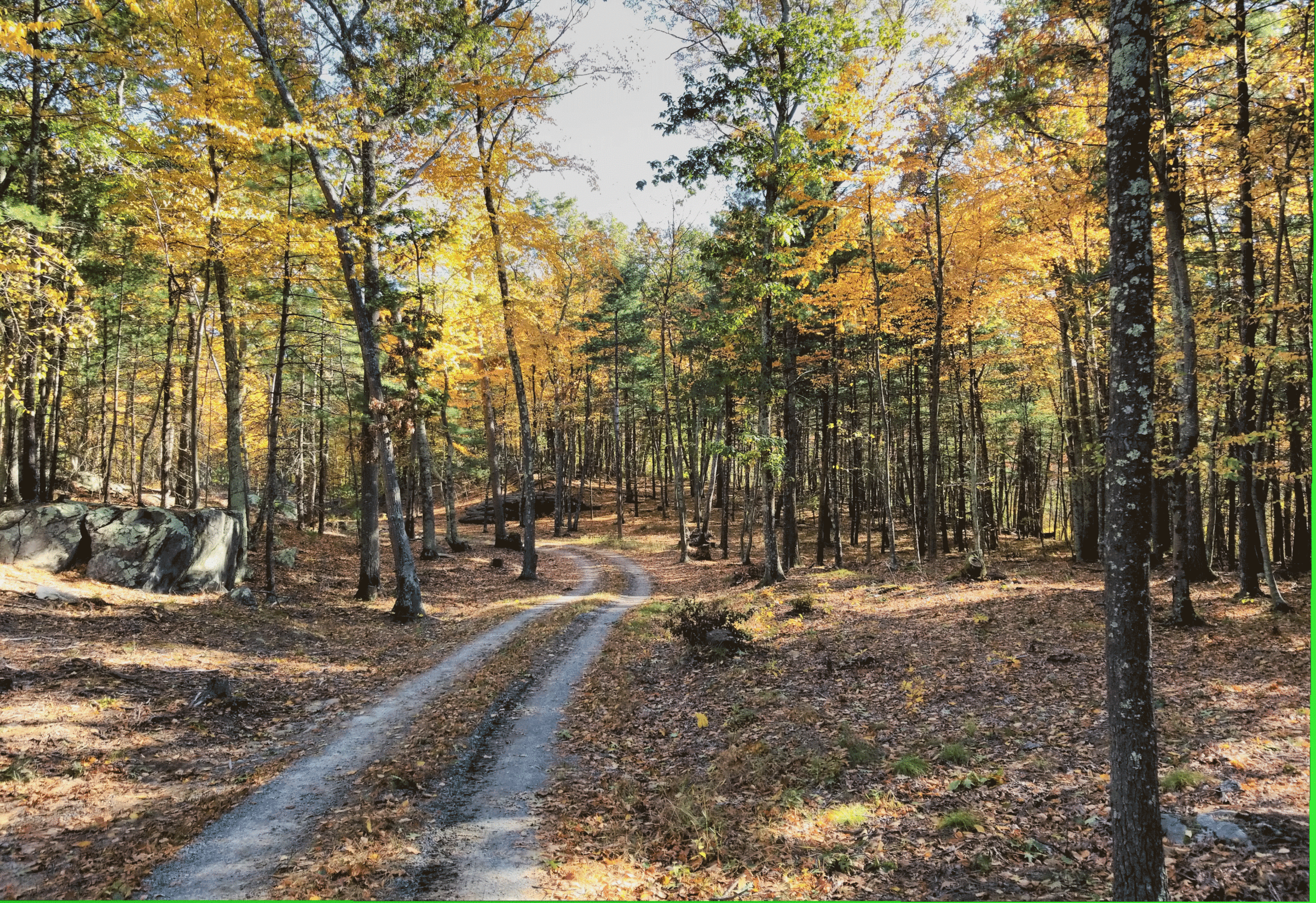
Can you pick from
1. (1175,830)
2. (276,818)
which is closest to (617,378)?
(276,818)

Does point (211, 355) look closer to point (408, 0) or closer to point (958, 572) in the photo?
point (408, 0)

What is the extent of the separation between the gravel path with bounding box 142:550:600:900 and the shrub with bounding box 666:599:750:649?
4813 mm

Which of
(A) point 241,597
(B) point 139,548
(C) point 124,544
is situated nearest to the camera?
(C) point 124,544

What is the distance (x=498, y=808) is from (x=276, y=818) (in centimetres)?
212

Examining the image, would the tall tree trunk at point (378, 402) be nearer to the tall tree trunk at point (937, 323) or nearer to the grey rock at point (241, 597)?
the grey rock at point (241, 597)

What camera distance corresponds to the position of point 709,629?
12.3 m

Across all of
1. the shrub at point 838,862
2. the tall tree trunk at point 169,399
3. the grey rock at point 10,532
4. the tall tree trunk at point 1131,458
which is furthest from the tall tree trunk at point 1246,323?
the grey rock at point 10,532

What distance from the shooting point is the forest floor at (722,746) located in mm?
5207

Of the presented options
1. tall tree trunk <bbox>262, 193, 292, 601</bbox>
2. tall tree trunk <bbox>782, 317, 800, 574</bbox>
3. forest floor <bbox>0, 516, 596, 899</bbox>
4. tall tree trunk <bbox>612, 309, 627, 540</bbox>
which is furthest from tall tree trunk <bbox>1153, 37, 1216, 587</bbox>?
tall tree trunk <bbox>612, 309, 627, 540</bbox>

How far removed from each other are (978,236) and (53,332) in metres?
20.6

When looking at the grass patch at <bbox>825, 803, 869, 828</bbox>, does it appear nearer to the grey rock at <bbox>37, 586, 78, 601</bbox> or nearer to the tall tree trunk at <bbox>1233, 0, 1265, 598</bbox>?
the tall tree trunk at <bbox>1233, 0, 1265, 598</bbox>

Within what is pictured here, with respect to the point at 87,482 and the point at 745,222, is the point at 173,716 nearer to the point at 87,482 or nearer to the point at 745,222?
the point at 745,222

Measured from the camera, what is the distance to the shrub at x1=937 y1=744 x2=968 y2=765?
7.00 m

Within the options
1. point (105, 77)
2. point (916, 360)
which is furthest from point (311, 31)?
point (916, 360)
